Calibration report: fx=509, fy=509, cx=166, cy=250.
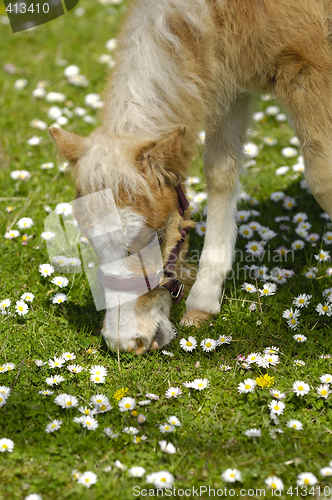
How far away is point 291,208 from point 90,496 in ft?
10.5

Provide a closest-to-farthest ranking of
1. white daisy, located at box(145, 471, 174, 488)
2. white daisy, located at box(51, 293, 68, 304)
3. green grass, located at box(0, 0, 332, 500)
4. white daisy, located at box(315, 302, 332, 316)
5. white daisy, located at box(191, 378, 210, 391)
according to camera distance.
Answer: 1. white daisy, located at box(145, 471, 174, 488)
2. green grass, located at box(0, 0, 332, 500)
3. white daisy, located at box(191, 378, 210, 391)
4. white daisy, located at box(315, 302, 332, 316)
5. white daisy, located at box(51, 293, 68, 304)

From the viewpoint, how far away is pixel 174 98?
2934 millimetres

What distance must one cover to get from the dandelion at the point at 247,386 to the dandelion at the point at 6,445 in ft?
4.15

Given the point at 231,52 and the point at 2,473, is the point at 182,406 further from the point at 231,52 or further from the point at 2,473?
the point at 231,52

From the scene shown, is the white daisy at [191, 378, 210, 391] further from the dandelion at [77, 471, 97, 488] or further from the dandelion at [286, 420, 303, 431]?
the dandelion at [77, 471, 97, 488]

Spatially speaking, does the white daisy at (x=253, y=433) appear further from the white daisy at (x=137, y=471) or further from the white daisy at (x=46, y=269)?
the white daisy at (x=46, y=269)

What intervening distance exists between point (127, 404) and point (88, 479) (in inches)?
19.2

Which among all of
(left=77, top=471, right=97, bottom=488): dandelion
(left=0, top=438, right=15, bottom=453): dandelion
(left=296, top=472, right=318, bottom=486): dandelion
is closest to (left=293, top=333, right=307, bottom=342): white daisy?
(left=296, top=472, right=318, bottom=486): dandelion

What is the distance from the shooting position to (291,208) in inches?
186

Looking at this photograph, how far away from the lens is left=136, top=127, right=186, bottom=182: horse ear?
8.98ft

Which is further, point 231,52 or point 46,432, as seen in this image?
point 231,52

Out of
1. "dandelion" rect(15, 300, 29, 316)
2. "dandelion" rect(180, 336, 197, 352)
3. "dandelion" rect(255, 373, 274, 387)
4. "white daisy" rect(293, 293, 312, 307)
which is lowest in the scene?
"white daisy" rect(293, 293, 312, 307)

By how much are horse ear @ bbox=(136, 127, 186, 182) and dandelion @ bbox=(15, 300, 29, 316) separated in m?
1.45

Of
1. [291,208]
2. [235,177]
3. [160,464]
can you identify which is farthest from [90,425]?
[291,208]
